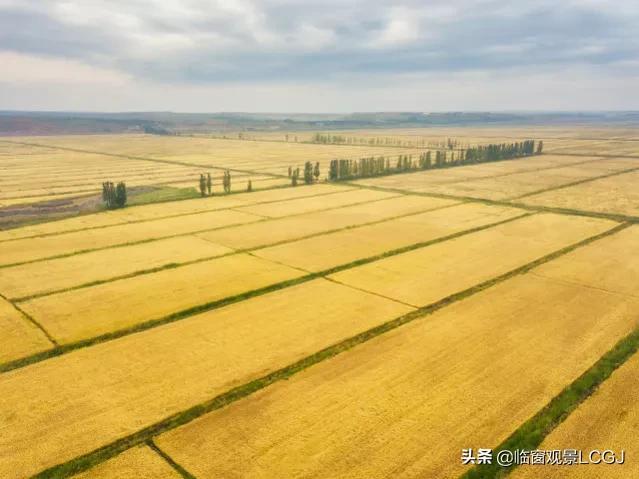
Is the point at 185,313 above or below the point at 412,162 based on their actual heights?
below

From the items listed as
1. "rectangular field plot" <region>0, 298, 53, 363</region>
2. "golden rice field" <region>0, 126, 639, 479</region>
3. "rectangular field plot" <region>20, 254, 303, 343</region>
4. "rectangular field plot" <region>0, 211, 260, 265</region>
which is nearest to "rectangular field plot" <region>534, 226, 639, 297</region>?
"golden rice field" <region>0, 126, 639, 479</region>

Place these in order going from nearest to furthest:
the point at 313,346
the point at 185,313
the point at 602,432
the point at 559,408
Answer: the point at 602,432 → the point at 559,408 → the point at 313,346 → the point at 185,313

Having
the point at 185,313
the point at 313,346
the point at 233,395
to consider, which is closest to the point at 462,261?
the point at 313,346

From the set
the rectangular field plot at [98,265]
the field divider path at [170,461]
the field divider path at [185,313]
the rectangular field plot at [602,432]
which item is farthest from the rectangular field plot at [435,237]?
the field divider path at [170,461]

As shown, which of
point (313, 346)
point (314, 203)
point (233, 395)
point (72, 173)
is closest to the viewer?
point (233, 395)

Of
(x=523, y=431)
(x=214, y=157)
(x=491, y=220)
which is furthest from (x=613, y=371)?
(x=214, y=157)

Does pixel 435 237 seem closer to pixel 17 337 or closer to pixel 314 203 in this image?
pixel 314 203

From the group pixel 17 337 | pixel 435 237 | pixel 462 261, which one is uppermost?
pixel 435 237
